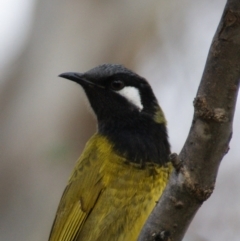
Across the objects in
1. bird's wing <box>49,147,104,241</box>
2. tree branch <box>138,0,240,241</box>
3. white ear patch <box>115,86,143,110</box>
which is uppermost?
white ear patch <box>115,86,143,110</box>

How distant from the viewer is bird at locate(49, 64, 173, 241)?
3.71 metres

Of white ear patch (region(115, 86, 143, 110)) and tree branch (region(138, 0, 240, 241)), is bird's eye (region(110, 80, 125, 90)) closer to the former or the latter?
white ear patch (region(115, 86, 143, 110))

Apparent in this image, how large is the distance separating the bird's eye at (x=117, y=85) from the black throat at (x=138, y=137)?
0.20 m

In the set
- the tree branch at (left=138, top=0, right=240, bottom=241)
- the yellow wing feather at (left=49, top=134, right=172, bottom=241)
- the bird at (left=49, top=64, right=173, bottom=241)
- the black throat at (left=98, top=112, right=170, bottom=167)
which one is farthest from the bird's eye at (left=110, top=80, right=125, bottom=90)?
the tree branch at (left=138, top=0, right=240, bottom=241)

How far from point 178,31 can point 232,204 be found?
6.34 feet

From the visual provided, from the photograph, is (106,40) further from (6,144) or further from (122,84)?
(122,84)

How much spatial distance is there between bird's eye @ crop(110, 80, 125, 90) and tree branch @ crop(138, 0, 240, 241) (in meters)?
1.73

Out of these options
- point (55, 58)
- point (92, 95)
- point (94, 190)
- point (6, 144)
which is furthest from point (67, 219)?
point (55, 58)

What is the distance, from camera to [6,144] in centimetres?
576

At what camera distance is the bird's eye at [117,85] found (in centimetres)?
434

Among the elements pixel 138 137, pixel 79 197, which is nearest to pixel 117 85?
pixel 138 137

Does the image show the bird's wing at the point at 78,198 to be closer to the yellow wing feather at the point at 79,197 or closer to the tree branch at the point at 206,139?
the yellow wing feather at the point at 79,197

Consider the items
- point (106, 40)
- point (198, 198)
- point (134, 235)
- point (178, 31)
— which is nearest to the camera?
point (198, 198)

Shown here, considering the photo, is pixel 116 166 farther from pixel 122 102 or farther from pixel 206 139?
pixel 206 139
